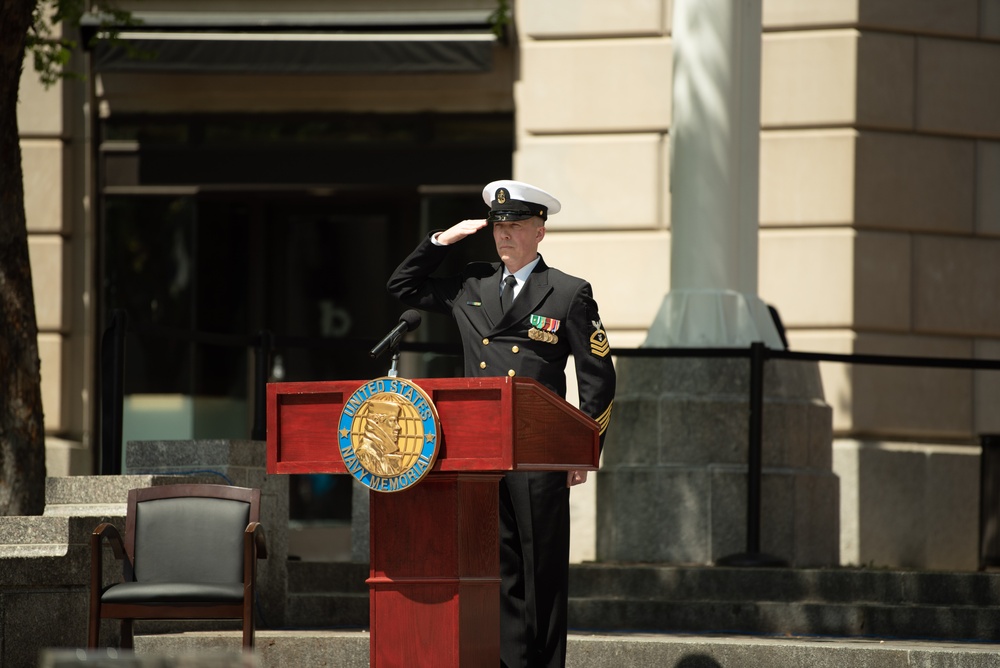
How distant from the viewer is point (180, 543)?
276 inches

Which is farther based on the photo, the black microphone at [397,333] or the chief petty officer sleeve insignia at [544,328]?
the chief petty officer sleeve insignia at [544,328]

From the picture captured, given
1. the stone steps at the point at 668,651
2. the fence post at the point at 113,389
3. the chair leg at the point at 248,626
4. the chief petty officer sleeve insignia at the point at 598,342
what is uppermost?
the chief petty officer sleeve insignia at the point at 598,342

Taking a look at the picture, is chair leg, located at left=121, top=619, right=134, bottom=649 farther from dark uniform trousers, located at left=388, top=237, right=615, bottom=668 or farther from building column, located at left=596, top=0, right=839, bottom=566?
building column, located at left=596, top=0, right=839, bottom=566

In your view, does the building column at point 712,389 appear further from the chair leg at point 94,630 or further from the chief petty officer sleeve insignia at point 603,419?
the chair leg at point 94,630

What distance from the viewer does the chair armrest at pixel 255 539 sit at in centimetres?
661

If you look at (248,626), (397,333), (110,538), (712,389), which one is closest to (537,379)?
(397,333)

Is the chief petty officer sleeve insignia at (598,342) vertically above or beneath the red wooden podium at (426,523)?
above

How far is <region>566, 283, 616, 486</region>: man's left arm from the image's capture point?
6.32m

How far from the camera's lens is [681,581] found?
897cm

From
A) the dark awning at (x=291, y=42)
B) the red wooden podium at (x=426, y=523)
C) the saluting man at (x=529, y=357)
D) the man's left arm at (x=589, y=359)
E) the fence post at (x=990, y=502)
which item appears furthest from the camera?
the dark awning at (x=291, y=42)

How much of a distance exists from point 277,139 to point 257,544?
7676 millimetres

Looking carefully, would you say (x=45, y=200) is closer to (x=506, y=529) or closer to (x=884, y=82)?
(x=884, y=82)

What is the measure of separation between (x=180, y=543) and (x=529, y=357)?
1846mm

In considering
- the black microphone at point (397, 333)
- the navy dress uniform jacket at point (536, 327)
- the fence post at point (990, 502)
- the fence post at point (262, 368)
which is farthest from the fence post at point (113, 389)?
the fence post at point (990, 502)
